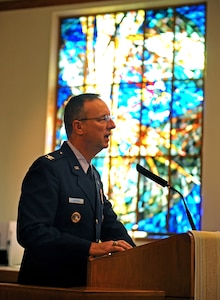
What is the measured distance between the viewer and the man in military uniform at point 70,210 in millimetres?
2164

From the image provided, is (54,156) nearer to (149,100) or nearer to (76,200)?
(76,200)

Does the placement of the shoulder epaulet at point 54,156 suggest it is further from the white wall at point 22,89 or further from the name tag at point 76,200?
the white wall at point 22,89

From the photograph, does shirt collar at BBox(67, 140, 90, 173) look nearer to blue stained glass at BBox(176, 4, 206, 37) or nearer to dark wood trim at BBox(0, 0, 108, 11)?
blue stained glass at BBox(176, 4, 206, 37)

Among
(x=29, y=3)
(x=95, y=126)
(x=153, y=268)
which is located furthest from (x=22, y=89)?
(x=153, y=268)

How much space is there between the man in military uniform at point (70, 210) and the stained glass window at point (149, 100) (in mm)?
3568

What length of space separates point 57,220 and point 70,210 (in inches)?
2.3

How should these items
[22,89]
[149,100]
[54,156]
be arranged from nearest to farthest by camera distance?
[54,156], [149,100], [22,89]

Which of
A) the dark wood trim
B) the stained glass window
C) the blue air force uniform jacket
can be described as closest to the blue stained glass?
the stained glass window

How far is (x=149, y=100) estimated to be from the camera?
254 inches

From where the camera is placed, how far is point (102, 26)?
6.91 metres

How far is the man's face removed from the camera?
8.29 ft

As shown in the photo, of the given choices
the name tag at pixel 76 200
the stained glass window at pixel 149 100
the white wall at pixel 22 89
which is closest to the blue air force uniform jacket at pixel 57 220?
the name tag at pixel 76 200

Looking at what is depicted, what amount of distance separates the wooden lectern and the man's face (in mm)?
548

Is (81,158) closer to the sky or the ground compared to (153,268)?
closer to the sky
